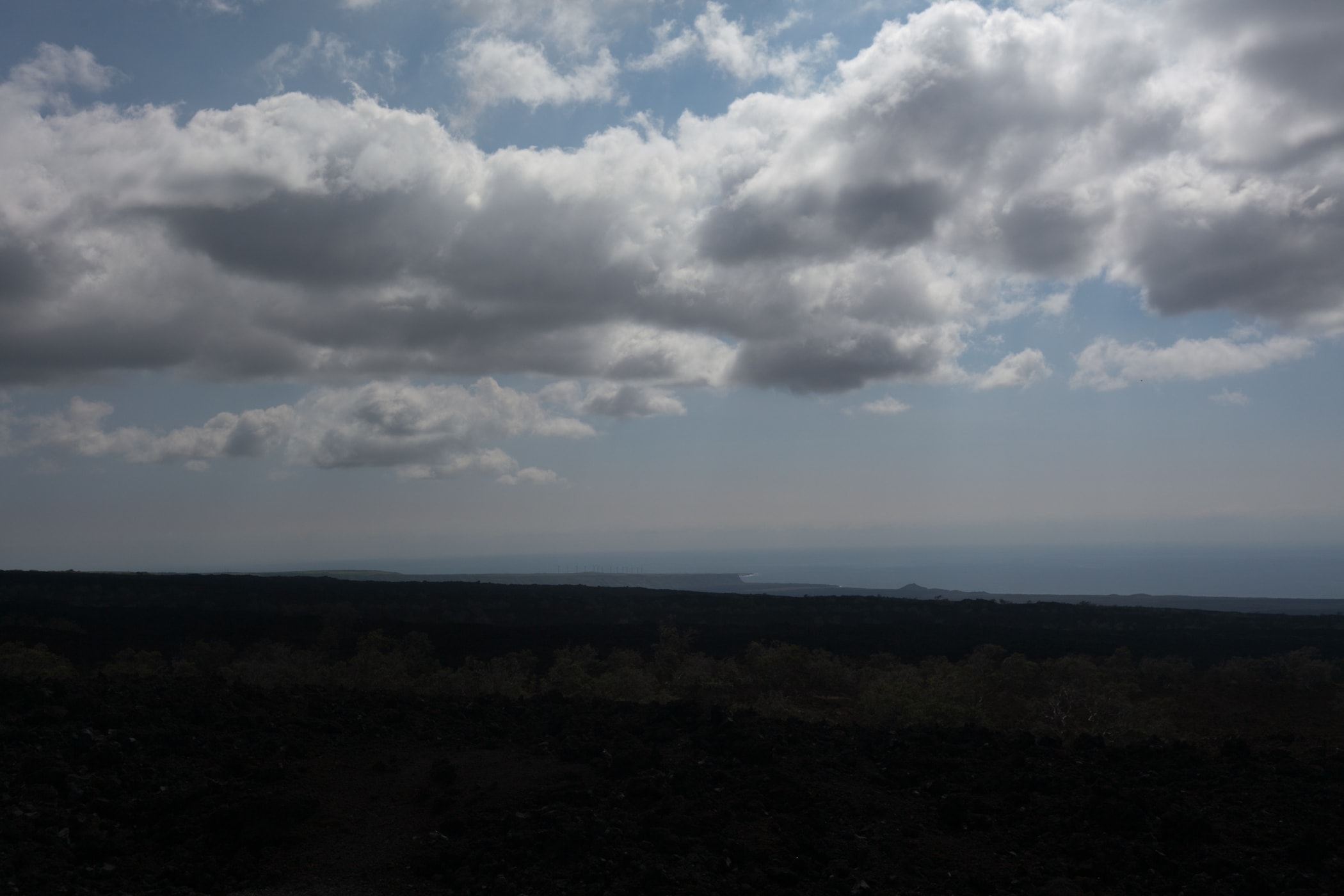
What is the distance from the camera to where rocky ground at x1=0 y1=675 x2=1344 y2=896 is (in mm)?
9039

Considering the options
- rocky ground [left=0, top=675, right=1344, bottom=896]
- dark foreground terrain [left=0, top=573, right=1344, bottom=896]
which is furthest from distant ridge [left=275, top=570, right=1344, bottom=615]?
rocky ground [left=0, top=675, right=1344, bottom=896]

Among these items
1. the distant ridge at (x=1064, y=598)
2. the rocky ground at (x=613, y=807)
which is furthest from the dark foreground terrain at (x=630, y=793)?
the distant ridge at (x=1064, y=598)

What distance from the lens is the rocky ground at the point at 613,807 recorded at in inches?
356

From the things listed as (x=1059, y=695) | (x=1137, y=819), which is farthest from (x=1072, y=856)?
(x=1059, y=695)

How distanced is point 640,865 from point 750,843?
4.76 ft

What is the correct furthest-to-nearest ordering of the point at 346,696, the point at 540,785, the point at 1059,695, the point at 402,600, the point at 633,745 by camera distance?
1. the point at 402,600
2. the point at 1059,695
3. the point at 346,696
4. the point at 633,745
5. the point at 540,785

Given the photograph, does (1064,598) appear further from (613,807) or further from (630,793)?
(613,807)

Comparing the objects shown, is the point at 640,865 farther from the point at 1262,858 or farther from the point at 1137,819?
the point at 1262,858

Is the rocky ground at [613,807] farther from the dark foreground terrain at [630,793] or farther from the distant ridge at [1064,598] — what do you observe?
the distant ridge at [1064,598]

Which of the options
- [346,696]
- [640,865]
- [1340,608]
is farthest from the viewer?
[1340,608]

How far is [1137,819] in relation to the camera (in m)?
10.5

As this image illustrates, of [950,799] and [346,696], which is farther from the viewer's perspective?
[346,696]

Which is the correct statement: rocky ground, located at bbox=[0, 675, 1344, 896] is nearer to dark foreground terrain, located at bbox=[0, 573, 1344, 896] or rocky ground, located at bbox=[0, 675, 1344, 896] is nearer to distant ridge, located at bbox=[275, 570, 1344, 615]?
dark foreground terrain, located at bbox=[0, 573, 1344, 896]

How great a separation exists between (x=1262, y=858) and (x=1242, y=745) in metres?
5.30
